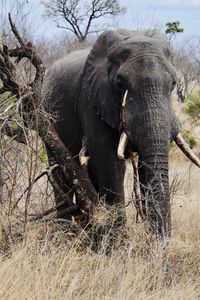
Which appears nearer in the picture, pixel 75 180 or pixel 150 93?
pixel 150 93

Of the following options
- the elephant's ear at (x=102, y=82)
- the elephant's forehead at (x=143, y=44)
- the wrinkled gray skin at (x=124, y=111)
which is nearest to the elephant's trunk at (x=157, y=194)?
the wrinkled gray skin at (x=124, y=111)

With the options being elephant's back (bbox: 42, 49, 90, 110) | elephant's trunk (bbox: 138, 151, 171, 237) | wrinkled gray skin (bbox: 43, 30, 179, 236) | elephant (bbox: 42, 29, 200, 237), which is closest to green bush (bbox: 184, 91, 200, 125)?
elephant's back (bbox: 42, 49, 90, 110)

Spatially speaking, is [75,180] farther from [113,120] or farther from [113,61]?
[113,61]

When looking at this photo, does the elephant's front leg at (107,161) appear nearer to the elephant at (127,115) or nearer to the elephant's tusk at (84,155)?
the elephant at (127,115)

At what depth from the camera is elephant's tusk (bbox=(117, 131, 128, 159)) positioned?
20.5ft

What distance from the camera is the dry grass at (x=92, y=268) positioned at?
4.99 m

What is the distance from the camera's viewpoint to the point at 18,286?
4.80 metres

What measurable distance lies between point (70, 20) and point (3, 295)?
36.3 metres

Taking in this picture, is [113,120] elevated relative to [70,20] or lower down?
elevated

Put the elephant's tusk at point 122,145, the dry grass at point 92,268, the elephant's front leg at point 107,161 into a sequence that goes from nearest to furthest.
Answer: the dry grass at point 92,268 → the elephant's tusk at point 122,145 → the elephant's front leg at point 107,161

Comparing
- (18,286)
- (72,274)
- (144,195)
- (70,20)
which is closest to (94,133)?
(144,195)

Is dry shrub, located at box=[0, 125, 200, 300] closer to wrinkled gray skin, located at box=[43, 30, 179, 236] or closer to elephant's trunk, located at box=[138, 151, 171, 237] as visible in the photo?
elephant's trunk, located at box=[138, 151, 171, 237]

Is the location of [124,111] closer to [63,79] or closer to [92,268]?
[92,268]

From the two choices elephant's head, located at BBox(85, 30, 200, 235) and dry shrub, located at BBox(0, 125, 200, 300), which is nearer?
dry shrub, located at BBox(0, 125, 200, 300)
